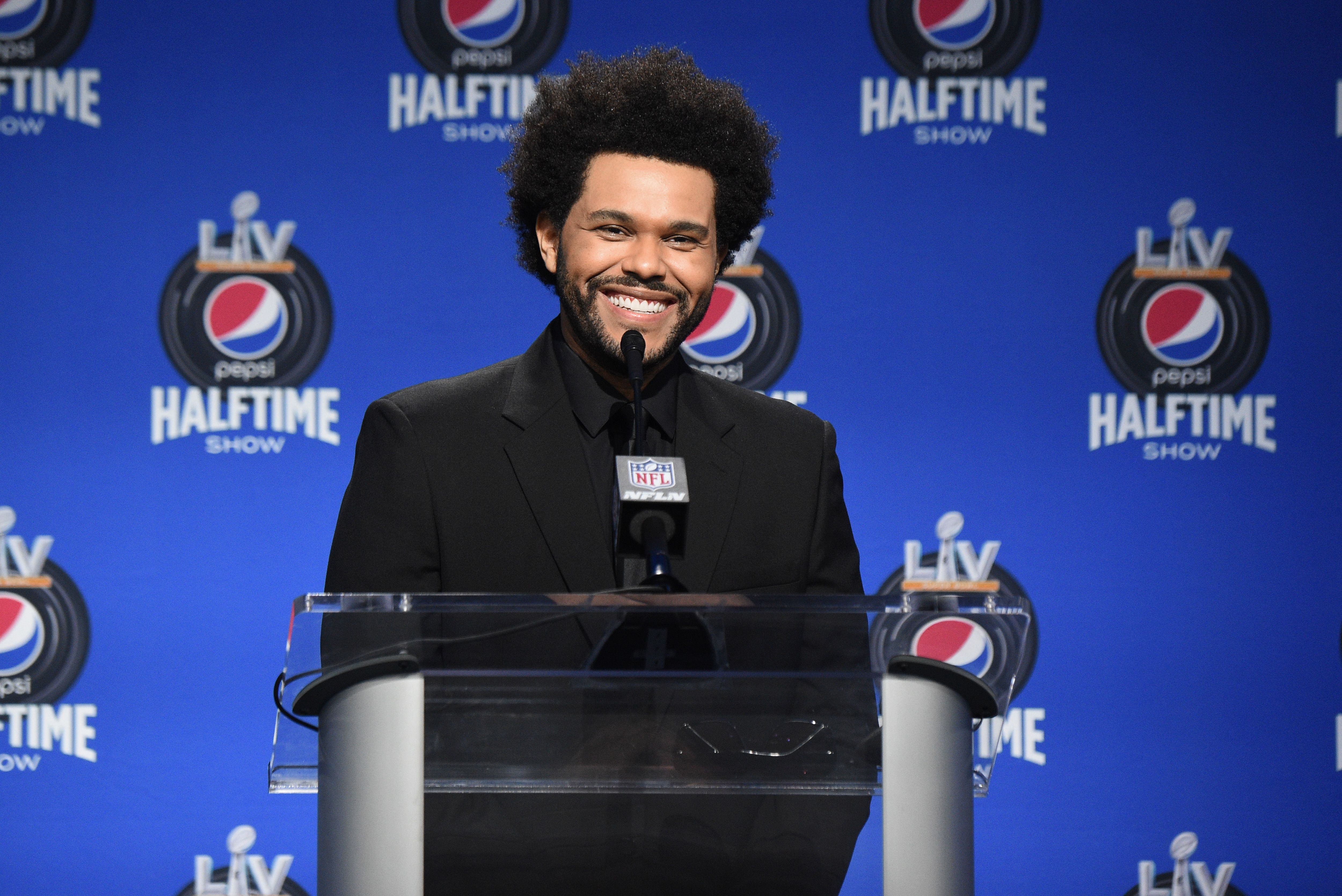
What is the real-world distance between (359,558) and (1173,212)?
2290mm

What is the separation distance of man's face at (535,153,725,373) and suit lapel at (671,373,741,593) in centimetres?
11

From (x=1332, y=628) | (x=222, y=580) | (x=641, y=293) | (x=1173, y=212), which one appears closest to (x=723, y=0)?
(x=1173, y=212)

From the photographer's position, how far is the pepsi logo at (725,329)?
114 inches

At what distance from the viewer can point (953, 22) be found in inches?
115

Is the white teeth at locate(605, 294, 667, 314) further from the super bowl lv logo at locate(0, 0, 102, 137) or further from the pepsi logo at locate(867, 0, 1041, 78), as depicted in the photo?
the super bowl lv logo at locate(0, 0, 102, 137)

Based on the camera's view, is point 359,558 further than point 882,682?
Yes

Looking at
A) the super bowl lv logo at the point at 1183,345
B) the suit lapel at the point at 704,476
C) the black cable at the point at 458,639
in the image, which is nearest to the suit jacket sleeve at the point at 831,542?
the suit lapel at the point at 704,476

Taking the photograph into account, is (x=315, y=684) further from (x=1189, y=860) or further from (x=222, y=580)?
(x=1189, y=860)

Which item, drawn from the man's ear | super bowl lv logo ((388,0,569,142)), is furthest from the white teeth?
super bowl lv logo ((388,0,569,142))

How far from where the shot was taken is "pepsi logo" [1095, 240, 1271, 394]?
9.64 feet

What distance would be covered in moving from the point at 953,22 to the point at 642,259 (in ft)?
5.75

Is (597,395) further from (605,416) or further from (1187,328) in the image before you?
(1187,328)

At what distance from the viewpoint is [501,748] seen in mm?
915

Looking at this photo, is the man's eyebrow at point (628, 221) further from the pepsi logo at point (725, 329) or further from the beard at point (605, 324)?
the pepsi logo at point (725, 329)
